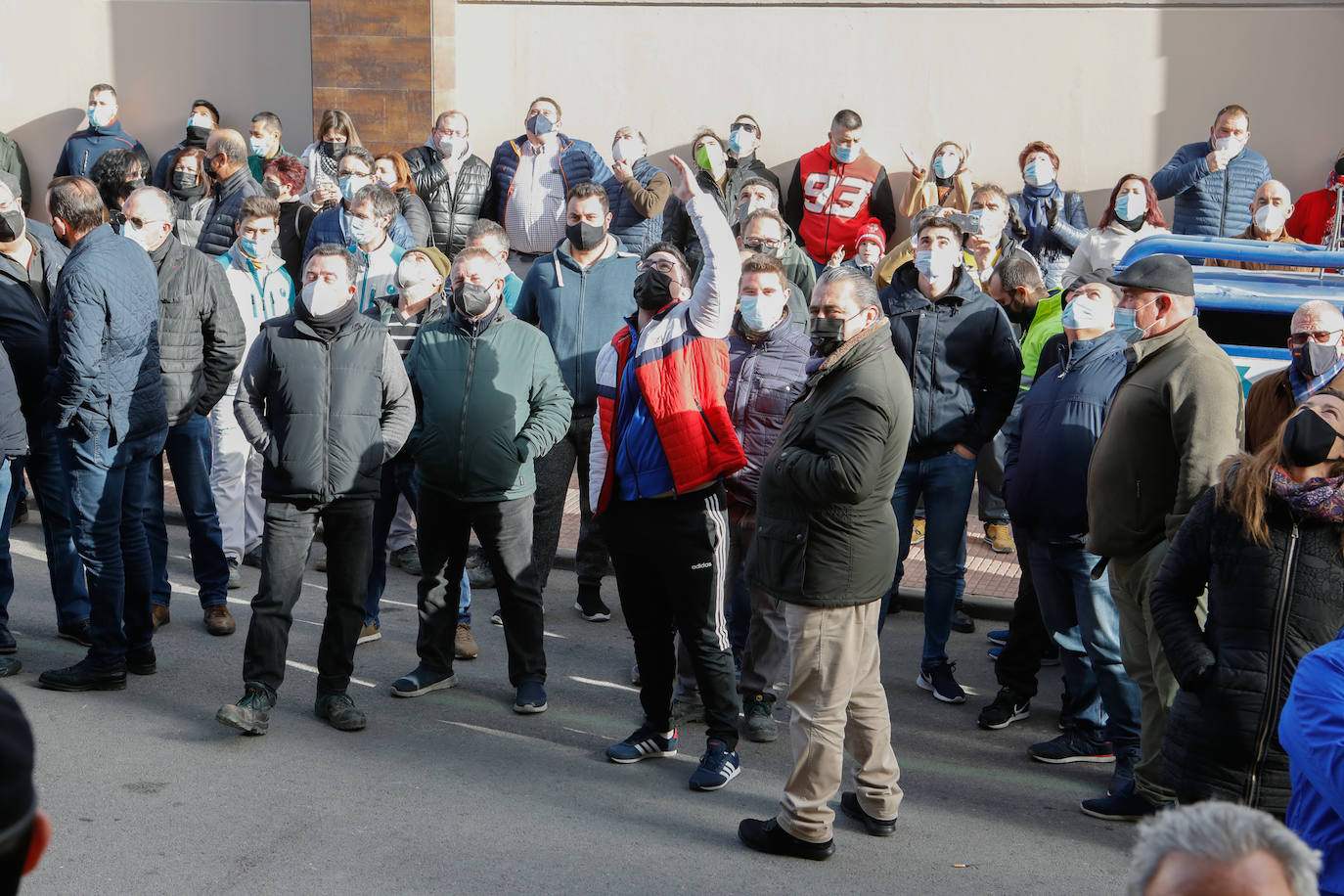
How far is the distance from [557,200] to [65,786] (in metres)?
6.45

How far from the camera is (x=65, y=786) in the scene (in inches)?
205

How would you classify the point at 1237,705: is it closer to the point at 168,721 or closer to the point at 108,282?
the point at 168,721

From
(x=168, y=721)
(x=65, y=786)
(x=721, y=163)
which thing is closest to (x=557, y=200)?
(x=721, y=163)

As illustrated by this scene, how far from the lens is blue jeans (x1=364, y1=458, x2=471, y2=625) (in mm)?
6961

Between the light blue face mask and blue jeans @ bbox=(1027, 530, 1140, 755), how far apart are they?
576cm

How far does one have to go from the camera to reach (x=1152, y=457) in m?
5.07

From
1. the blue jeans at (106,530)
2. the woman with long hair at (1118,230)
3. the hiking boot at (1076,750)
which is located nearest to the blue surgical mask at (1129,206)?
the woman with long hair at (1118,230)

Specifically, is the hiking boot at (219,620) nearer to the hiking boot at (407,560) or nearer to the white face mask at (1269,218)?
the hiking boot at (407,560)

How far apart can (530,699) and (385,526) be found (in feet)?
4.38

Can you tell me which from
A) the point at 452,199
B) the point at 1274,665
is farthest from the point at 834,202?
the point at 1274,665

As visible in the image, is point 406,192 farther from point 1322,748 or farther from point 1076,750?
point 1322,748

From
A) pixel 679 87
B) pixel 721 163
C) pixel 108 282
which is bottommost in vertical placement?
pixel 108 282

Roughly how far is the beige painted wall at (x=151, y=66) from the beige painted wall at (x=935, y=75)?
188 centimetres

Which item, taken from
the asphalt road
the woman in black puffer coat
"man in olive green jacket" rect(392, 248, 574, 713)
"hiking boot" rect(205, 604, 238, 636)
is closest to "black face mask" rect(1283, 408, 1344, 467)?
the woman in black puffer coat
